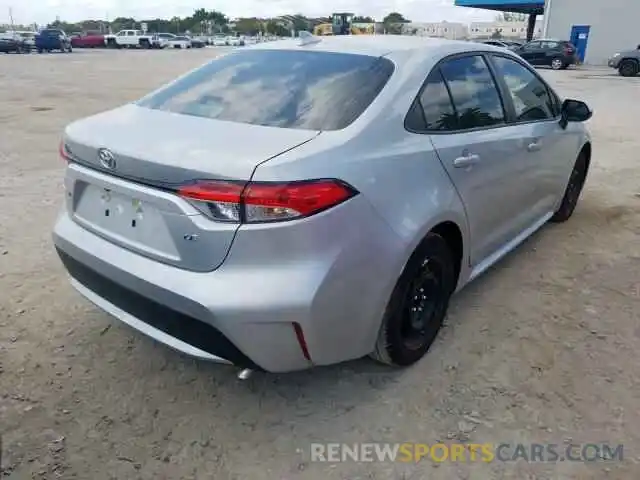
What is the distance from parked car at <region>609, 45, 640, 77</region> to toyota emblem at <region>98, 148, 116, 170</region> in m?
27.4

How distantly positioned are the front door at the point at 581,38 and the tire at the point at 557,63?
7.22m

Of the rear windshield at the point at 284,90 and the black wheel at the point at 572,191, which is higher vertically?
the rear windshield at the point at 284,90

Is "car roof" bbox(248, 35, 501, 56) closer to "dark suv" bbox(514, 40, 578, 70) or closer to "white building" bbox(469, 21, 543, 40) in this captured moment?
"dark suv" bbox(514, 40, 578, 70)

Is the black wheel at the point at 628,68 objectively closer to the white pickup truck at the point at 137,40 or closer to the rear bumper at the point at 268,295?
the rear bumper at the point at 268,295

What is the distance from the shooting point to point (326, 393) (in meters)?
2.60

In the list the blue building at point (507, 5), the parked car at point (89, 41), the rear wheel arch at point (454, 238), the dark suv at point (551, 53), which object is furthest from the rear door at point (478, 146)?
the parked car at point (89, 41)

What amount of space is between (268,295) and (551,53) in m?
29.0

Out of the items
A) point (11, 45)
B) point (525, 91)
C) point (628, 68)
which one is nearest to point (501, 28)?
point (628, 68)

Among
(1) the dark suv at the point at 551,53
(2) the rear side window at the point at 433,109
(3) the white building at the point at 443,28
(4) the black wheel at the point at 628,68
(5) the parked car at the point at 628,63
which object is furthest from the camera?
(3) the white building at the point at 443,28

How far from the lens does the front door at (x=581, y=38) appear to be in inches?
Answer: 1291

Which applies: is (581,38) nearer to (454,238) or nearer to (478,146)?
(478,146)

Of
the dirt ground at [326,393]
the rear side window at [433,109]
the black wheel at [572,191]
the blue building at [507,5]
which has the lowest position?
the dirt ground at [326,393]

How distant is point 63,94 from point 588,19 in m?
30.4

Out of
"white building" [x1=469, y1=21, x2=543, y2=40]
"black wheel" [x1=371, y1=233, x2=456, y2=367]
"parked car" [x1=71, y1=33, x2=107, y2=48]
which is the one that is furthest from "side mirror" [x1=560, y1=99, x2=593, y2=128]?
"white building" [x1=469, y1=21, x2=543, y2=40]
